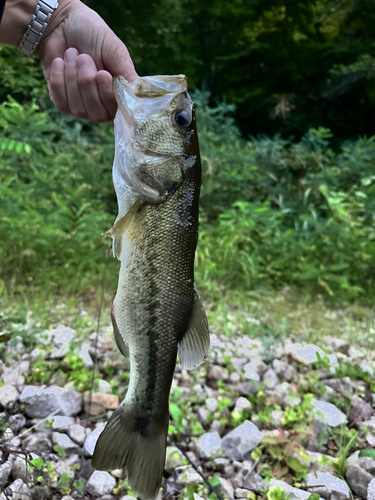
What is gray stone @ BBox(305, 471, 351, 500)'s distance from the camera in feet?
5.27

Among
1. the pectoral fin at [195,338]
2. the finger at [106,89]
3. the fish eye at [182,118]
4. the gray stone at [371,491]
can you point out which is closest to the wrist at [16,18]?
the finger at [106,89]

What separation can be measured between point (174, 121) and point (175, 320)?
2.11 feet

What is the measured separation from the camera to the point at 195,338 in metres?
1.19

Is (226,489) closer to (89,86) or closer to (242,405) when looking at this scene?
(242,405)

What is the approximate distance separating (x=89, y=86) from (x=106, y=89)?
0.06 m

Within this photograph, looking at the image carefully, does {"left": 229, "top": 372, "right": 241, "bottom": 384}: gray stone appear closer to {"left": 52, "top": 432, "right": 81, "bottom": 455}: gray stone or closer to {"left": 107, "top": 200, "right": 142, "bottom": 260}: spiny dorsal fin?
{"left": 52, "top": 432, "right": 81, "bottom": 455}: gray stone

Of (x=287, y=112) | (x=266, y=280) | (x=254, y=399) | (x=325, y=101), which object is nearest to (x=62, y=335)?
(x=254, y=399)

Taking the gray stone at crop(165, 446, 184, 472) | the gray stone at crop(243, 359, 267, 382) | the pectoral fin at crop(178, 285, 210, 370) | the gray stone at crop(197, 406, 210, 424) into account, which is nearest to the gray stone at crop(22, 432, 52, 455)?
the gray stone at crop(165, 446, 184, 472)

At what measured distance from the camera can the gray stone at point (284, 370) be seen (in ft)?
8.22

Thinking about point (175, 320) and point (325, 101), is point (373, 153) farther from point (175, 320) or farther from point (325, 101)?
point (175, 320)

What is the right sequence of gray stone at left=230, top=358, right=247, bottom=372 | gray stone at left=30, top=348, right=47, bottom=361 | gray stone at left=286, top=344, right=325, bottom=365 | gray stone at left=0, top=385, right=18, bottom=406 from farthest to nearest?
gray stone at left=286, top=344, right=325, bottom=365
gray stone at left=230, top=358, right=247, bottom=372
gray stone at left=30, top=348, right=47, bottom=361
gray stone at left=0, top=385, right=18, bottom=406

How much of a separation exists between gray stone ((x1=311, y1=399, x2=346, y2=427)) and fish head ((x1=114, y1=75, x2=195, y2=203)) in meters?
1.60

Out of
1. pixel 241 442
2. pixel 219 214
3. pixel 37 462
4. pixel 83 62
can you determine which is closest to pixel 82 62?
pixel 83 62

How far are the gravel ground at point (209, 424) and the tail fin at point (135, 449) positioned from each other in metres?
0.34
